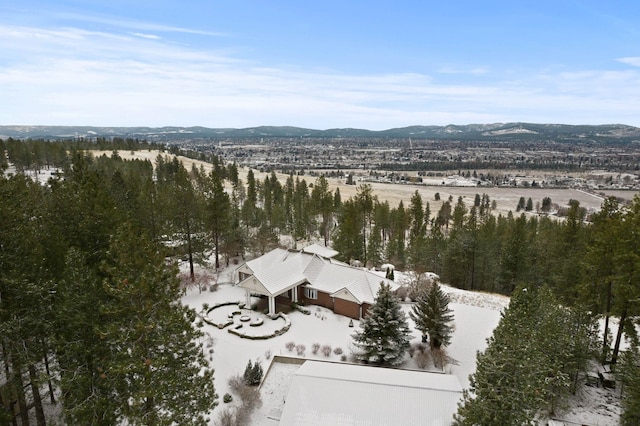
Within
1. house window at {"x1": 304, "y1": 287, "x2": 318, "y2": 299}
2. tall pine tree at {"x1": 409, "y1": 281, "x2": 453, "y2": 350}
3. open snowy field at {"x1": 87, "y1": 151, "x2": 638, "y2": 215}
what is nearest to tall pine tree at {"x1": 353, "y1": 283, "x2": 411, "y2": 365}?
tall pine tree at {"x1": 409, "y1": 281, "x2": 453, "y2": 350}

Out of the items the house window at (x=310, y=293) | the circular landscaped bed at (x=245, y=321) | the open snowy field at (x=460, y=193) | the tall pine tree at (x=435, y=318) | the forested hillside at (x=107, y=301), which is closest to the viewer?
the forested hillside at (x=107, y=301)

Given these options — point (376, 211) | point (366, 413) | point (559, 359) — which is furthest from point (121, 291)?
point (376, 211)

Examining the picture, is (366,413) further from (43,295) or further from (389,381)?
(43,295)

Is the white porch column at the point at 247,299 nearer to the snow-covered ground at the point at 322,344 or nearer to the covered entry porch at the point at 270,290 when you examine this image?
the covered entry porch at the point at 270,290

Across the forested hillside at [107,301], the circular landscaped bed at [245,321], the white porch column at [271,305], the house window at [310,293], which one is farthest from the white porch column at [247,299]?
the forested hillside at [107,301]

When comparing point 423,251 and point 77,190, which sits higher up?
point 77,190

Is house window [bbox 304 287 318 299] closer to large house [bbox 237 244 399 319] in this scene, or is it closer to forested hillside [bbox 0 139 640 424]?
large house [bbox 237 244 399 319]
